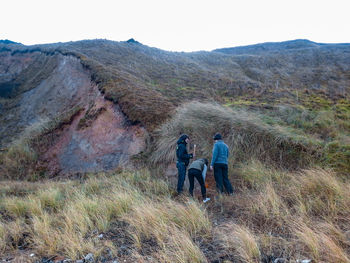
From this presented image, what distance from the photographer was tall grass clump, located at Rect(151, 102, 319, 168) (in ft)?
25.2

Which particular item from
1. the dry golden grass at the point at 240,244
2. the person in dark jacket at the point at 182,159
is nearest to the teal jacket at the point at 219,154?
the person in dark jacket at the point at 182,159

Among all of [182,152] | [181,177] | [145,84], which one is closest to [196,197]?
[181,177]

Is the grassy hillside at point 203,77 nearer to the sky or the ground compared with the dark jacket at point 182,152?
nearer to the sky

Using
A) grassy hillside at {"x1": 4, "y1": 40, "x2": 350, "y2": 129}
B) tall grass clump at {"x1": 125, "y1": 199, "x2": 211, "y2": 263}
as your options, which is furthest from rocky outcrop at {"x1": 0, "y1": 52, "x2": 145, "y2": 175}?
tall grass clump at {"x1": 125, "y1": 199, "x2": 211, "y2": 263}

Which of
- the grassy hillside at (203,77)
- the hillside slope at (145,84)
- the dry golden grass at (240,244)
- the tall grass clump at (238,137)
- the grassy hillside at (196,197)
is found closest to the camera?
the dry golden grass at (240,244)

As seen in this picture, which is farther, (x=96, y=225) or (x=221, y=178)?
(x=221, y=178)

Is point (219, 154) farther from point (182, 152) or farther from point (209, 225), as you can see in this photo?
point (209, 225)

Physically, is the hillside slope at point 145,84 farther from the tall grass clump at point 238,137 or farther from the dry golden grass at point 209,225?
the dry golden grass at point 209,225

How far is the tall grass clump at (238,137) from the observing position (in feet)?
25.2

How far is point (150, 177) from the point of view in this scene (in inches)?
324

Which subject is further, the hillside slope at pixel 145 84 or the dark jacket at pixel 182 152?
the hillside slope at pixel 145 84

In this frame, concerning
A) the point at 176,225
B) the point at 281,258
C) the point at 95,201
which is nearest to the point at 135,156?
the point at 95,201

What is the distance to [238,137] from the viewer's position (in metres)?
8.66

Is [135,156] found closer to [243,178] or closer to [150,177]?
[150,177]
